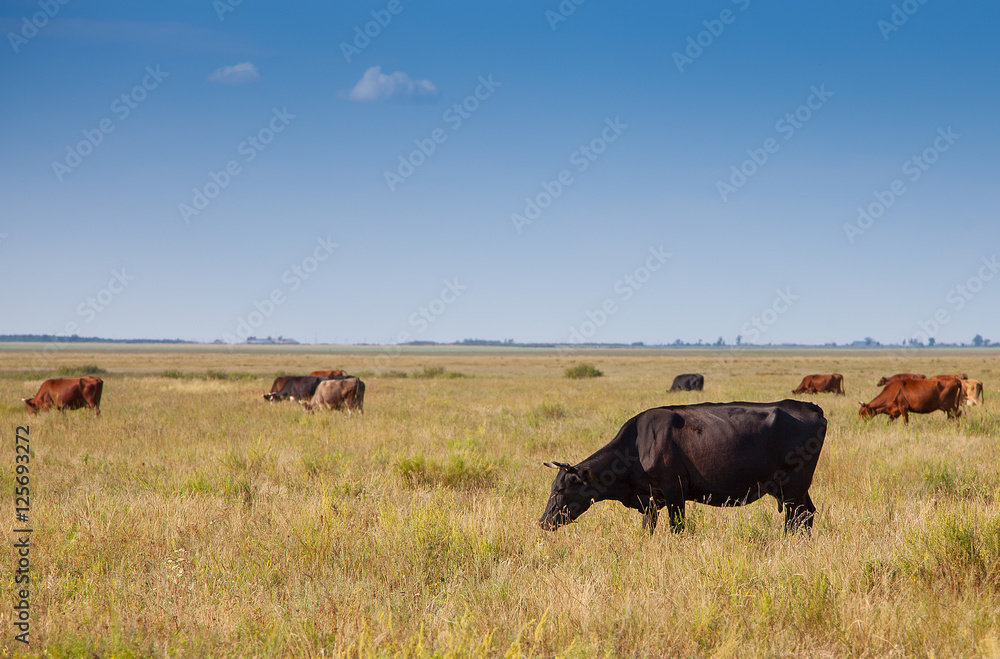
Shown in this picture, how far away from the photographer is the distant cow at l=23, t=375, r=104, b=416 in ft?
57.2

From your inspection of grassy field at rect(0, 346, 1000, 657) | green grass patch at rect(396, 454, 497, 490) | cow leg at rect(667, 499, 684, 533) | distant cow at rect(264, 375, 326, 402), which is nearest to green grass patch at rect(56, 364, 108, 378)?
distant cow at rect(264, 375, 326, 402)

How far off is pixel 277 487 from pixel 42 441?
6.98 m

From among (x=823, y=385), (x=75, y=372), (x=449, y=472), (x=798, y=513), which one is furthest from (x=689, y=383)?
(x=75, y=372)

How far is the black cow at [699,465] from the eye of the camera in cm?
616

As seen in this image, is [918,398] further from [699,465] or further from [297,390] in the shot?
Answer: [297,390]

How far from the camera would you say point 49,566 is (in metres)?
5.38

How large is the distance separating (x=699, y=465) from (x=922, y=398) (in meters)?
12.7

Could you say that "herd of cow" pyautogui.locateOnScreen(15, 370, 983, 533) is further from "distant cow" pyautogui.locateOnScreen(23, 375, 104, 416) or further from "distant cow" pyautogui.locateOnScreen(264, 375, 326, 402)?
"distant cow" pyautogui.locateOnScreen(264, 375, 326, 402)

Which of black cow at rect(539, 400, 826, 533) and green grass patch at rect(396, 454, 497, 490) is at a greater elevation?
black cow at rect(539, 400, 826, 533)

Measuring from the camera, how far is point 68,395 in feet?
57.8

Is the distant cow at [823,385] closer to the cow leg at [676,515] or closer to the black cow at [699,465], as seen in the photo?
the black cow at [699,465]

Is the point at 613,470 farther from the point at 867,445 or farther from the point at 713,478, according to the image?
the point at 867,445

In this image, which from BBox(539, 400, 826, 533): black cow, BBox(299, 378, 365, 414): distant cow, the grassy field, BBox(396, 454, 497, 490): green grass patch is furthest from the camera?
BBox(299, 378, 365, 414): distant cow

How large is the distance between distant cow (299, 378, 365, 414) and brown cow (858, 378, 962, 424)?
13.7 m
